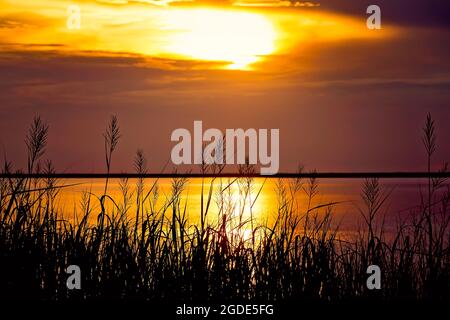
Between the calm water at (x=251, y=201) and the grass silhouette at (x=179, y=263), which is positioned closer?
the grass silhouette at (x=179, y=263)

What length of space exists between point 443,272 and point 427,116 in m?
1.32

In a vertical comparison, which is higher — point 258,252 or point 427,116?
point 427,116

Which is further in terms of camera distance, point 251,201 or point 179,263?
point 251,201

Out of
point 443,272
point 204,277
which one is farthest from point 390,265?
point 204,277

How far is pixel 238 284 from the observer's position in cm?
615

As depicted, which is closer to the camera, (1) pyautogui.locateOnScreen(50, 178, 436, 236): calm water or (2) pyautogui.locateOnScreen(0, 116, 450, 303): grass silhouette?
(2) pyautogui.locateOnScreen(0, 116, 450, 303): grass silhouette

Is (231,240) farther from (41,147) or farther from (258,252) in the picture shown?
(41,147)

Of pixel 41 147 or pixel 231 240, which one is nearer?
pixel 41 147
